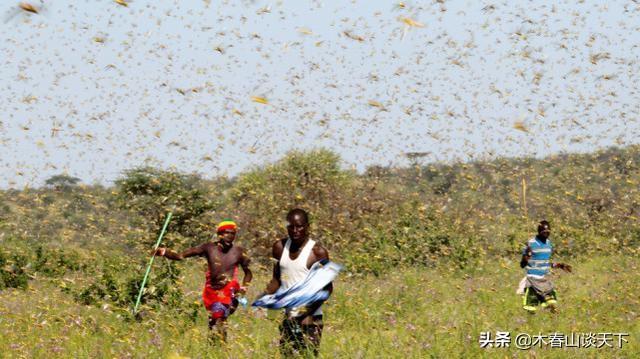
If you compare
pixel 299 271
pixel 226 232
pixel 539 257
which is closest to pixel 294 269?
pixel 299 271

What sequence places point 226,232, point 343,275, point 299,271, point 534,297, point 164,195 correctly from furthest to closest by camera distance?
1. point 164,195
2. point 343,275
3. point 534,297
4. point 226,232
5. point 299,271

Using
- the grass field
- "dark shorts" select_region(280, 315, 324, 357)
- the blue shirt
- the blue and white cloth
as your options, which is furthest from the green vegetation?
the blue shirt

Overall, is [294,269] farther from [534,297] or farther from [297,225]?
[534,297]

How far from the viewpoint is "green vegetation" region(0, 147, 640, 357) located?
8.74 metres

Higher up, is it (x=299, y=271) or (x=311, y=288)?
(x=299, y=271)

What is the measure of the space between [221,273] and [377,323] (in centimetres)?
196

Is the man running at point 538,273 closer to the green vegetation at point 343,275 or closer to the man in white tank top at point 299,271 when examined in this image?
the green vegetation at point 343,275

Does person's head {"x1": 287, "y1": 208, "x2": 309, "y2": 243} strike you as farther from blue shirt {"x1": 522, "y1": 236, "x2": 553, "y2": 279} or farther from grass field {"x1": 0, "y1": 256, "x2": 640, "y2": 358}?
blue shirt {"x1": 522, "y1": 236, "x2": 553, "y2": 279}

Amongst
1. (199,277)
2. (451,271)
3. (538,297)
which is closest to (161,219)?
(199,277)

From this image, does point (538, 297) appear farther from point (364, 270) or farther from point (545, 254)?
point (364, 270)

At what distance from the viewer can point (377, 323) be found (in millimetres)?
10023

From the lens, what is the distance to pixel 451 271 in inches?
832

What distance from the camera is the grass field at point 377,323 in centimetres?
775

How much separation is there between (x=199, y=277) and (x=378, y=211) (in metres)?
11.1
